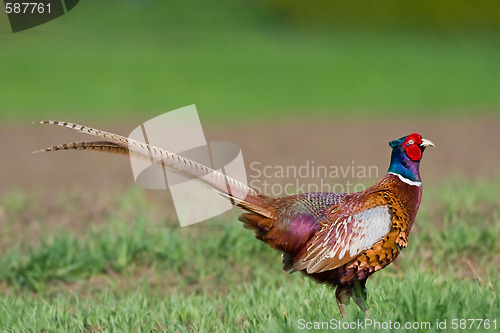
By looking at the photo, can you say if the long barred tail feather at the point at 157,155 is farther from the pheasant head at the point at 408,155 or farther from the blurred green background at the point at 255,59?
the blurred green background at the point at 255,59

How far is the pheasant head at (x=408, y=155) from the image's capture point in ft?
11.6

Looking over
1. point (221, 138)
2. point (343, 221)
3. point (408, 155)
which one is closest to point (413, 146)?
point (408, 155)

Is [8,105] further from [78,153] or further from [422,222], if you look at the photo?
[422,222]

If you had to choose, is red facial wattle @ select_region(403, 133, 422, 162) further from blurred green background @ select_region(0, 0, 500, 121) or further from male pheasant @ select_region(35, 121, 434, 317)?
blurred green background @ select_region(0, 0, 500, 121)

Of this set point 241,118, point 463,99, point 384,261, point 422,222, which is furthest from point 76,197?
point 463,99

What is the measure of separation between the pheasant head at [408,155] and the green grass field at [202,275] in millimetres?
573

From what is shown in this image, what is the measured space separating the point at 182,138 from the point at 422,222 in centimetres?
596

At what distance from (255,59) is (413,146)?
63.7ft

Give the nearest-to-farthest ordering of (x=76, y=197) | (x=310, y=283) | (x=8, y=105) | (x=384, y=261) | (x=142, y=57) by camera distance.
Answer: (x=384, y=261) → (x=310, y=283) → (x=76, y=197) → (x=8, y=105) → (x=142, y=57)

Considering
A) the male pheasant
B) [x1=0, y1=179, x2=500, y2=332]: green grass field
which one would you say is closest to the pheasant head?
the male pheasant

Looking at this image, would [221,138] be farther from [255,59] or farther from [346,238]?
[255,59]

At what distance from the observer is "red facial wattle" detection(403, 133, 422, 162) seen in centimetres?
352

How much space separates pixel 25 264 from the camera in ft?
18.9

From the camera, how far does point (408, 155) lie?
140 inches
